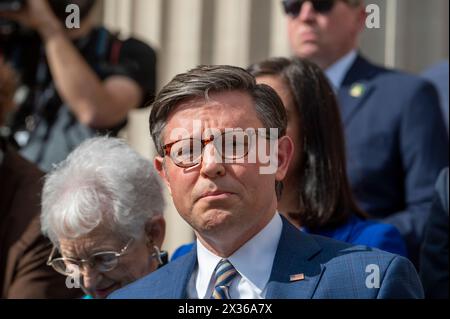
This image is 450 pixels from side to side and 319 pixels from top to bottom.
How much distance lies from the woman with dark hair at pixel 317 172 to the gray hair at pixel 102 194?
0.39 meters

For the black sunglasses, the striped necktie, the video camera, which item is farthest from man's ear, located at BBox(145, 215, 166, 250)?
the video camera

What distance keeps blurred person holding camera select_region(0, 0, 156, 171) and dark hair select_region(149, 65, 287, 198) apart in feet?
6.23

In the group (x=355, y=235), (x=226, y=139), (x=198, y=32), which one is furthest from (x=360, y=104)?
(x=198, y=32)

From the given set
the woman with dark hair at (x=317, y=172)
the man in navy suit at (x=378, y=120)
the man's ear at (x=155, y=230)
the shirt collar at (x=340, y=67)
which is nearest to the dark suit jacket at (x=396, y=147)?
the man in navy suit at (x=378, y=120)

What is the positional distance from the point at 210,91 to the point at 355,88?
179 cm

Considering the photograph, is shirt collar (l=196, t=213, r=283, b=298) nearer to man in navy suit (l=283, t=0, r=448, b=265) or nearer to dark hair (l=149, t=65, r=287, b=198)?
dark hair (l=149, t=65, r=287, b=198)

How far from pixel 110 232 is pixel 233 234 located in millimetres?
700

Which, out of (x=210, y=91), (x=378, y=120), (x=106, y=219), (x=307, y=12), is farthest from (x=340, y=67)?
(x=210, y=91)

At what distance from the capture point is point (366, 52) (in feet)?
20.8

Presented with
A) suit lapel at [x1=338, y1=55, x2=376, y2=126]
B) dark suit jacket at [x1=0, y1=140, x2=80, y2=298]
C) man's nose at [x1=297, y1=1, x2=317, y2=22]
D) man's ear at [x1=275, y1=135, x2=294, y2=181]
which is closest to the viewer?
man's ear at [x1=275, y1=135, x2=294, y2=181]

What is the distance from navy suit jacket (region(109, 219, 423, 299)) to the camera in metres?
2.76

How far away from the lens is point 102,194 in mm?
3422

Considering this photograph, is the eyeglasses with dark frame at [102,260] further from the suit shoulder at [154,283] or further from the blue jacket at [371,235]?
the blue jacket at [371,235]
